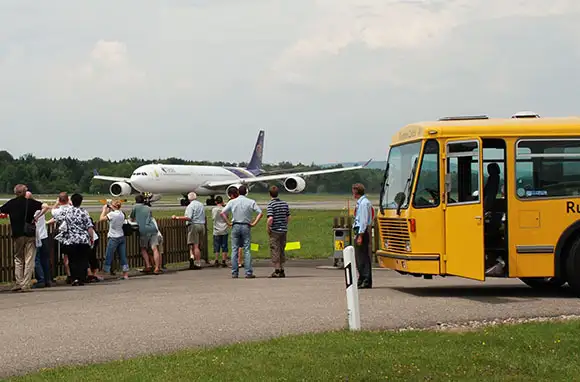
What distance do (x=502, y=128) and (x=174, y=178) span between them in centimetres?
5273

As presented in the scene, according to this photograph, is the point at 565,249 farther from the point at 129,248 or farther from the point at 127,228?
the point at 129,248

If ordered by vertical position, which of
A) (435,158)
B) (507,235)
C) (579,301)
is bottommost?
(579,301)

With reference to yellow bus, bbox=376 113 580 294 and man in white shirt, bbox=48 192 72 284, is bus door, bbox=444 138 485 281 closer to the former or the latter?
yellow bus, bbox=376 113 580 294

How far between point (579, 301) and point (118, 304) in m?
6.81

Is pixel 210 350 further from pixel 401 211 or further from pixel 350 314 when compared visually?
pixel 401 211

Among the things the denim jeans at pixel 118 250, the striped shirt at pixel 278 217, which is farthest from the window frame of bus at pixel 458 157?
the denim jeans at pixel 118 250

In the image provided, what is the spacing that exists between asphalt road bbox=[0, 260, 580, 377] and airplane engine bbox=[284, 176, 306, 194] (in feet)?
156

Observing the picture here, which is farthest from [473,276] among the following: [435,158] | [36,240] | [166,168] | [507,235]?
[166,168]

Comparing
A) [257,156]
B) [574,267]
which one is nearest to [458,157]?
[574,267]

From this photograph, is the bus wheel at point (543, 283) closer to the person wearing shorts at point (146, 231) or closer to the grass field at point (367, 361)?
the grass field at point (367, 361)

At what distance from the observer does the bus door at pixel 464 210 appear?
15.2 meters

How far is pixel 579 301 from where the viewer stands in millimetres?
15125

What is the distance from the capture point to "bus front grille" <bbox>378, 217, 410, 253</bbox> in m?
16.2

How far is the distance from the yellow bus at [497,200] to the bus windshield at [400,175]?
10cm
